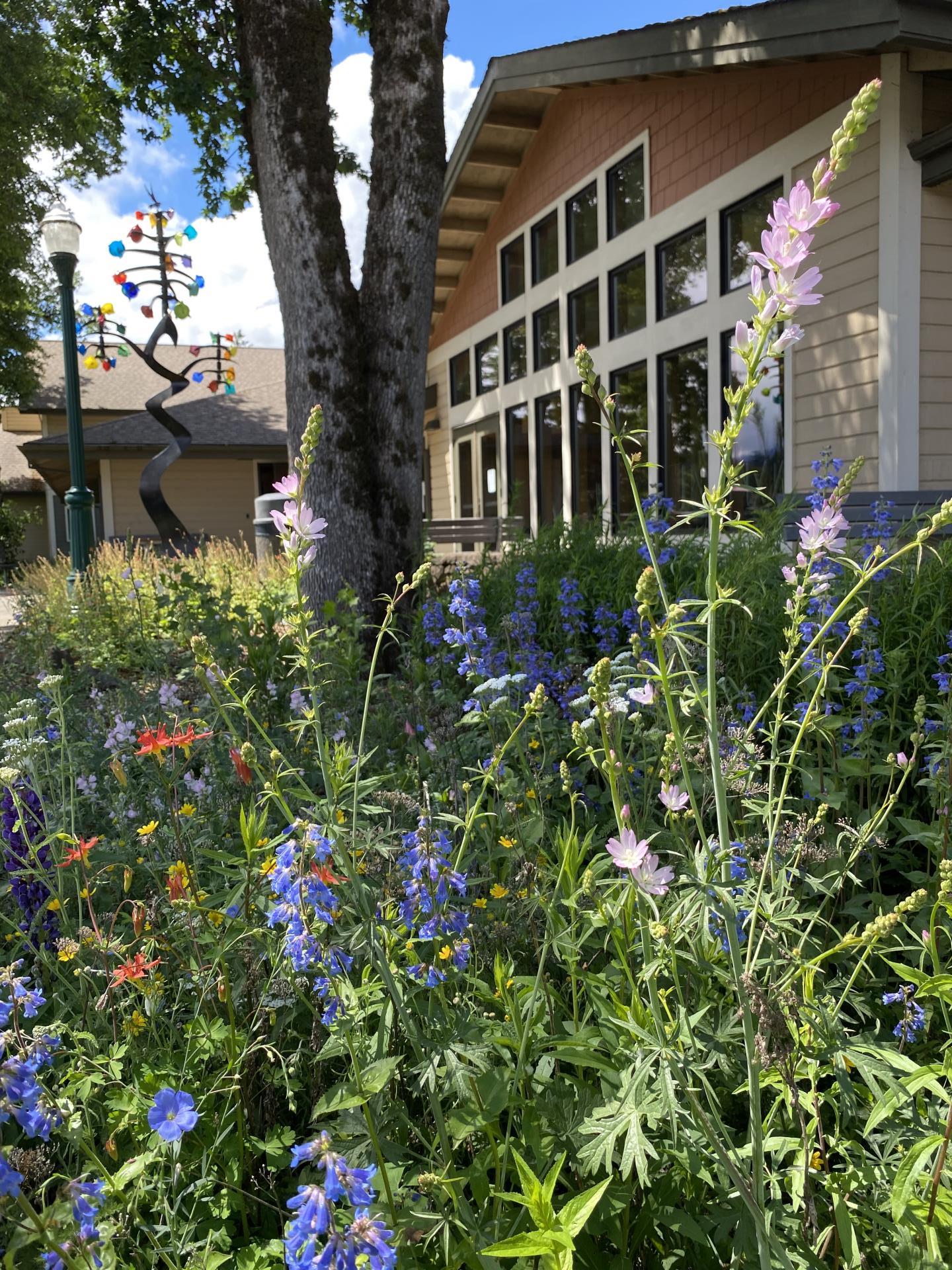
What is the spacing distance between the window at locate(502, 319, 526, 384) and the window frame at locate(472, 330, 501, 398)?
12.6 inches

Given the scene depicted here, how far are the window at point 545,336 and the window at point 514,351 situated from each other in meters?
0.50

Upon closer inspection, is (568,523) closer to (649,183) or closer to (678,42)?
(678,42)

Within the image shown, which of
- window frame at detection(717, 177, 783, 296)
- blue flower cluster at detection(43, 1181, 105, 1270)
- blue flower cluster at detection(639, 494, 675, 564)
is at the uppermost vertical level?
window frame at detection(717, 177, 783, 296)

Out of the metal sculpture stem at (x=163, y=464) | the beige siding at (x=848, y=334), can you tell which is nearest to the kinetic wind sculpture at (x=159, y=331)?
the metal sculpture stem at (x=163, y=464)

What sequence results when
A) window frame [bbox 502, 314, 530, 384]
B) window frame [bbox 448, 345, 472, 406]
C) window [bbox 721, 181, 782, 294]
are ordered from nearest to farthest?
window [bbox 721, 181, 782, 294]
window frame [bbox 502, 314, 530, 384]
window frame [bbox 448, 345, 472, 406]

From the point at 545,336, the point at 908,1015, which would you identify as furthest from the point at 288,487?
the point at 545,336

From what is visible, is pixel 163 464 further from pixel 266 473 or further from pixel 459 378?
pixel 266 473

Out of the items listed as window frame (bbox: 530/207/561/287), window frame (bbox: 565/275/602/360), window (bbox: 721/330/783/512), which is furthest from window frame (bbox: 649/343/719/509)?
window frame (bbox: 530/207/561/287)

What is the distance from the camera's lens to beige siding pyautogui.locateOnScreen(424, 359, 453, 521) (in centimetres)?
1831

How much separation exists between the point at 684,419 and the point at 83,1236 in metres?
9.82

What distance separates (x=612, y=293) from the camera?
1165 centimetres

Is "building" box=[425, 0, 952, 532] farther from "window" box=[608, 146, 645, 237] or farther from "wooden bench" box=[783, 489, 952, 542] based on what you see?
"wooden bench" box=[783, 489, 952, 542]

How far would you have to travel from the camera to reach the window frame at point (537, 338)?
Answer: 13240 millimetres

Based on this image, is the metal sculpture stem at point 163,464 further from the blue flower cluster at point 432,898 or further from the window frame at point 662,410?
the blue flower cluster at point 432,898
